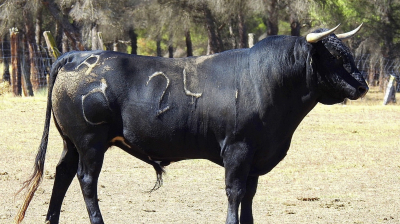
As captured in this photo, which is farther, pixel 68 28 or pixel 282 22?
pixel 282 22

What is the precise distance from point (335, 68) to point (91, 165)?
2188mm

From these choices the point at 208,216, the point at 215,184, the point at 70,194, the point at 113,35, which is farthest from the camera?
the point at 113,35

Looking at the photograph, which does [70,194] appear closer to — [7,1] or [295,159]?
[295,159]

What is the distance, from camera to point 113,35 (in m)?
26.8

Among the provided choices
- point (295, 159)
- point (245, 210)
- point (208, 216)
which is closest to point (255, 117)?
point (245, 210)

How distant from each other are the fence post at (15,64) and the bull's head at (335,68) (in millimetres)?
15629

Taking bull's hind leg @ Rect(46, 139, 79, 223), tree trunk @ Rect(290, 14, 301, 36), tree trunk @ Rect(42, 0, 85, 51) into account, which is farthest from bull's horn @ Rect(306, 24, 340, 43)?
tree trunk @ Rect(290, 14, 301, 36)

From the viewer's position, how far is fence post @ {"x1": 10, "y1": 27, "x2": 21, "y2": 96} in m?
19.5

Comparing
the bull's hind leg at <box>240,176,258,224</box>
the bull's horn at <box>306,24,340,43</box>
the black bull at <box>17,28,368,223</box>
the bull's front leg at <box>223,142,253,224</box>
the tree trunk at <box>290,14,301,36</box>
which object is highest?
the tree trunk at <box>290,14,301,36</box>

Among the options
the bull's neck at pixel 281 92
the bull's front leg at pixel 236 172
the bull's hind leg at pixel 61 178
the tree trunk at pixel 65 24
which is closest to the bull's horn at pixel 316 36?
the bull's neck at pixel 281 92

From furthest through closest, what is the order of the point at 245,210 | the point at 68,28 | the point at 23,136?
1. the point at 68,28
2. the point at 23,136
3. the point at 245,210

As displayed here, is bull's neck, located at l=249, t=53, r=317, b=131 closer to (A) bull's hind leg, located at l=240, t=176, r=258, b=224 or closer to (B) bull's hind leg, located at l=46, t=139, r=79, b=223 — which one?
(A) bull's hind leg, located at l=240, t=176, r=258, b=224

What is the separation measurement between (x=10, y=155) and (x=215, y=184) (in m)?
3.86

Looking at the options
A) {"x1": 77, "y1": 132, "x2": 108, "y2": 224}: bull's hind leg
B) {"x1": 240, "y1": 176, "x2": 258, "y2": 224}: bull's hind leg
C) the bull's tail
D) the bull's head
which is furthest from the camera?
the bull's tail
